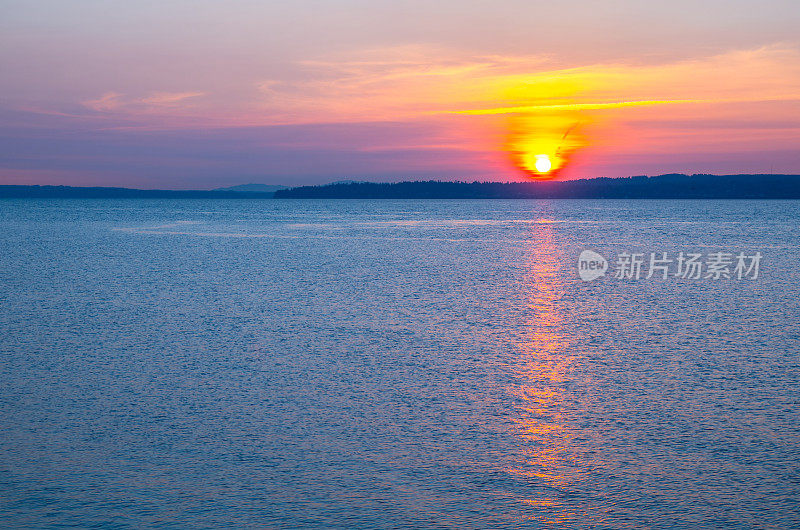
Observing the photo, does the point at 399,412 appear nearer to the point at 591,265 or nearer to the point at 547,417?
the point at 547,417

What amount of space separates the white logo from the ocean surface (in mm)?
5842

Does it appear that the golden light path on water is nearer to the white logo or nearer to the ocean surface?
the ocean surface

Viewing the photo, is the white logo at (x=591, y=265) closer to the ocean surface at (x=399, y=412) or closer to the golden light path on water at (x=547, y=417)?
the ocean surface at (x=399, y=412)

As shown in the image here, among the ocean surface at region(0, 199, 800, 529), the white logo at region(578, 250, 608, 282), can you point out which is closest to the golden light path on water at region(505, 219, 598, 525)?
the ocean surface at region(0, 199, 800, 529)

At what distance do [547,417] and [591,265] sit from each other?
64.7 ft

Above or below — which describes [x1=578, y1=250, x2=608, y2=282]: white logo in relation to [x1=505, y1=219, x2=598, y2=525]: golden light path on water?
above

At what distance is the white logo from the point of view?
22.5 m

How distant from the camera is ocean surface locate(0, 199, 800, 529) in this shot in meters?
5.30

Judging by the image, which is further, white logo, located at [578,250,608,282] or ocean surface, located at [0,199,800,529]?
white logo, located at [578,250,608,282]

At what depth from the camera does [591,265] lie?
26.3 m

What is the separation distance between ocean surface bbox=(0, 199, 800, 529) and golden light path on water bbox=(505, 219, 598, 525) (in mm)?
30

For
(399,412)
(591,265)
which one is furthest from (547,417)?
(591,265)

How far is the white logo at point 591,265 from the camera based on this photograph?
22469mm

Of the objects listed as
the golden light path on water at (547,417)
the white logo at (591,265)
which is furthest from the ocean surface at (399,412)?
the white logo at (591,265)
